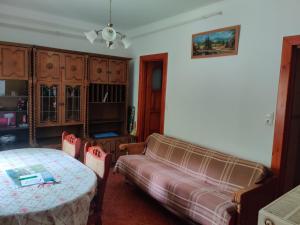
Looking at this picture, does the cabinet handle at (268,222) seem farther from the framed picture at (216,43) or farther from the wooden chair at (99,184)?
the framed picture at (216,43)

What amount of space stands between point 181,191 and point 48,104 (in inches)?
94.2

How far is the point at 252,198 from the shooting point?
213 cm

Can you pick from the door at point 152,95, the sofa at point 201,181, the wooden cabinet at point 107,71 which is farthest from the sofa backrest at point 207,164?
the wooden cabinet at point 107,71

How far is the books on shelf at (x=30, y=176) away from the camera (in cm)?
177

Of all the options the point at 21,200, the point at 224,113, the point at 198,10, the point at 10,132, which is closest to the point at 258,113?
the point at 224,113

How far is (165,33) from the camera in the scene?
3740 millimetres

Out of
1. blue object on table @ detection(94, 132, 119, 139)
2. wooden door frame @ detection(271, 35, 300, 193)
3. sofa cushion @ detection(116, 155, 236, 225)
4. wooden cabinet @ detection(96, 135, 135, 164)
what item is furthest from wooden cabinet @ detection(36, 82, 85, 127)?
wooden door frame @ detection(271, 35, 300, 193)

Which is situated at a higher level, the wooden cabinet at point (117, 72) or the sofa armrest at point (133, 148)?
the wooden cabinet at point (117, 72)

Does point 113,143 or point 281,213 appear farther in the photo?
point 113,143

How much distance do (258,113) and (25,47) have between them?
3123 millimetres

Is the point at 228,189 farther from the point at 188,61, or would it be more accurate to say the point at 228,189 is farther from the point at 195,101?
the point at 188,61

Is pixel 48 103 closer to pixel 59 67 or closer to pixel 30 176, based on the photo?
pixel 59 67

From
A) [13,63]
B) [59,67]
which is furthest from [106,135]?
[13,63]

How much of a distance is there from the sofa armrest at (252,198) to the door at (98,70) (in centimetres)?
284
